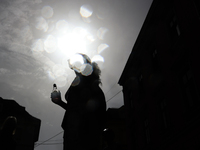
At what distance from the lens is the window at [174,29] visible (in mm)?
10247

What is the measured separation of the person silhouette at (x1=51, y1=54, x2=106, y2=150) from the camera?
1.87 m

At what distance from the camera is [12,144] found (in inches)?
98.1

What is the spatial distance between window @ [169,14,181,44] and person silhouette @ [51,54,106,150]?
9174mm

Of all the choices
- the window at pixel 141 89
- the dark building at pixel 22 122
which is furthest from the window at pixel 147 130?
the dark building at pixel 22 122

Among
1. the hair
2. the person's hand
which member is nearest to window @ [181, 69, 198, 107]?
the hair

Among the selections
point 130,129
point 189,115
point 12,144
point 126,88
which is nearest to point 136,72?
point 126,88

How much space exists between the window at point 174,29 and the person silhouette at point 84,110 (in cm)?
917

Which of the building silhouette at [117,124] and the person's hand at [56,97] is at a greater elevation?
the building silhouette at [117,124]

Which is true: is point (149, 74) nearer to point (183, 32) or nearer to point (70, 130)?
point (183, 32)

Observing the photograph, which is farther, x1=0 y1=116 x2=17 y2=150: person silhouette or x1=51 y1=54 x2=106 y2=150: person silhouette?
x1=0 y1=116 x2=17 y2=150: person silhouette

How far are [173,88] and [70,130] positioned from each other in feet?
29.9

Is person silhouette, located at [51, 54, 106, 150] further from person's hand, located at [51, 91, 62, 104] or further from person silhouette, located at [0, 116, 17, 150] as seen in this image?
person silhouette, located at [0, 116, 17, 150]

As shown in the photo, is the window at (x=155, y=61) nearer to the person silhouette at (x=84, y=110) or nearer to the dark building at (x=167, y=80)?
the dark building at (x=167, y=80)

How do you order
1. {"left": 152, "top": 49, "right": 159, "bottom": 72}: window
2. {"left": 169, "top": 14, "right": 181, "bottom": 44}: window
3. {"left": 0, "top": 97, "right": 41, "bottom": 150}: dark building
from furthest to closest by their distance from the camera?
{"left": 0, "top": 97, "right": 41, "bottom": 150}: dark building, {"left": 152, "top": 49, "right": 159, "bottom": 72}: window, {"left": 169, "top": 14, "right": 181, "bottom": 44}: window
